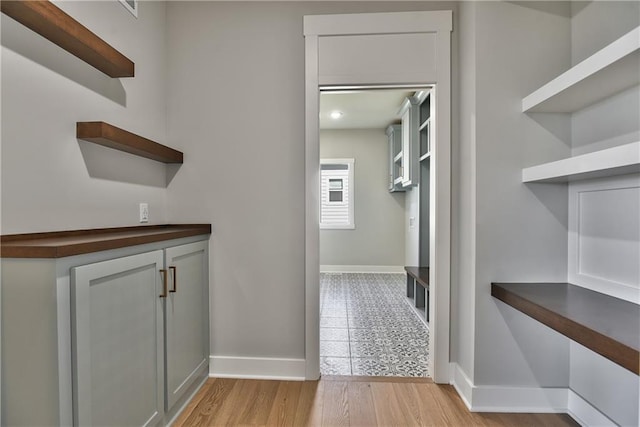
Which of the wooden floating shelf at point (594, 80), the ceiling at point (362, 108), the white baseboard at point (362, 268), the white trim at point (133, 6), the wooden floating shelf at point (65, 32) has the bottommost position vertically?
the white baseboard at point (362, 268)

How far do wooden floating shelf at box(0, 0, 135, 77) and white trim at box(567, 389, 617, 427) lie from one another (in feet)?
9.61

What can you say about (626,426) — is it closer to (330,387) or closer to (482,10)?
(330,387)

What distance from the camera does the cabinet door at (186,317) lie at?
1.68 metres

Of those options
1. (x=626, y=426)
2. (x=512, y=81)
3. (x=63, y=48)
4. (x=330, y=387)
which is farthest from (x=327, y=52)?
(x=626, y=426)

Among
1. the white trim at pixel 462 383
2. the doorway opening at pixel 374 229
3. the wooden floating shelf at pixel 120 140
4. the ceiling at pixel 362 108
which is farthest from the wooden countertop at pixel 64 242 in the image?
the ceiling at pixel 362 108

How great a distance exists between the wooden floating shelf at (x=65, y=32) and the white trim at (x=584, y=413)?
115 inches

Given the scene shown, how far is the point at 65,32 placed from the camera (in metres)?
1.26

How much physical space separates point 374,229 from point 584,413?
4326mm

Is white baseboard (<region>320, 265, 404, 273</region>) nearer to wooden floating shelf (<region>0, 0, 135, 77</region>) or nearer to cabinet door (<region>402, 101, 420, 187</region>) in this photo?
cabinet door (<region>402, 101, 420, 187</region>)

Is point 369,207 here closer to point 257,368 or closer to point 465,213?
point 465,213

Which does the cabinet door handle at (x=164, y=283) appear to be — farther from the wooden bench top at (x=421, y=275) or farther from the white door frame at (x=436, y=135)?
the wooden bench top at (x=421, y=275)

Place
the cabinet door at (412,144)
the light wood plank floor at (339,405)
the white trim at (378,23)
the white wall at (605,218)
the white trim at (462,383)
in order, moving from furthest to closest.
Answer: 1. the cabinet door at (412,144)
2. the white trim at (378,23)
3. the white trim at (462,383)
4. the light wood plank floor at (339,405)
5. the white wall at (605,218)

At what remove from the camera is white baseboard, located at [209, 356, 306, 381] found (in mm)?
2158

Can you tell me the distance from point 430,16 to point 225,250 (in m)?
2.03
